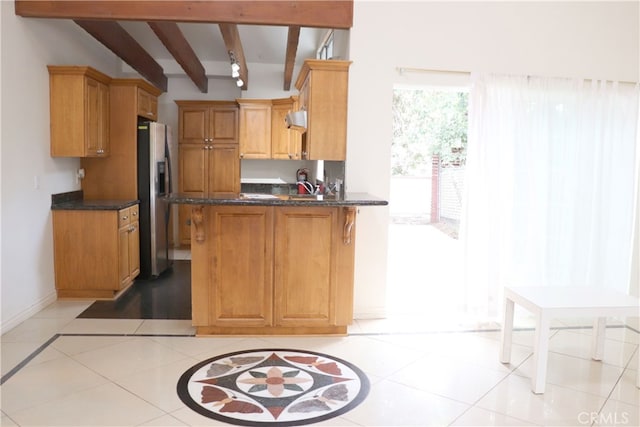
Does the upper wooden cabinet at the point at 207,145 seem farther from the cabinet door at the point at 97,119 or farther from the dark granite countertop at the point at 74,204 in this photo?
the dark granite countertop at the point at 74,204

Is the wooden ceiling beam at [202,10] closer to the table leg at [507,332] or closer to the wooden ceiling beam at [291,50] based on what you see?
the wooden ceiling beam at [291,50]

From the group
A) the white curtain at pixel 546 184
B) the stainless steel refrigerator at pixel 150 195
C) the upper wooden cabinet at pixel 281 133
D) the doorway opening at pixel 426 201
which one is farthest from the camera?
the upper wooden cabinet at pixel 281 133

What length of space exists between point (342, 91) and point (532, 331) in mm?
2507

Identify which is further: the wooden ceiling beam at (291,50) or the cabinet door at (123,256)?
the cabinet door at (123,256)

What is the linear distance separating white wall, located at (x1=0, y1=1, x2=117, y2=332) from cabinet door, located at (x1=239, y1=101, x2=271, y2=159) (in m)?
2.57

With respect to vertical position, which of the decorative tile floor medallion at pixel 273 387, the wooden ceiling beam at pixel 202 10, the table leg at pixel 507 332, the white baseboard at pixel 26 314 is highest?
the wooden ceiling beam at pixel 202 10

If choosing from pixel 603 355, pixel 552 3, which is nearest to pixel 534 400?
pixel 603 355

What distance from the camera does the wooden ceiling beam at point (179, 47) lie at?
4.51 metres

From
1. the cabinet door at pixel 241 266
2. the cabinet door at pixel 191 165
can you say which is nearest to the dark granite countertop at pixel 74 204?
the cabinet door at pixel 241 266

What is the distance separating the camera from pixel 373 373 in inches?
120

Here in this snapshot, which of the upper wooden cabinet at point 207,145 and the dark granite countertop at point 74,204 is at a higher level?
the upper wooden cabinet at point 207,145

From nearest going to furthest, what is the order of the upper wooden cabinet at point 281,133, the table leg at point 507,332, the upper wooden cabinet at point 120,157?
the table leg at point 507,332 → the upper wooden cabinet at point 120,157 → the upper wooden cabinet at point 281,133

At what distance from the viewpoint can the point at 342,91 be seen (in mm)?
3920

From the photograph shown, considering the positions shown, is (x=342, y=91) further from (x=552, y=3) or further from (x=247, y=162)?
(x=247, y=162)
